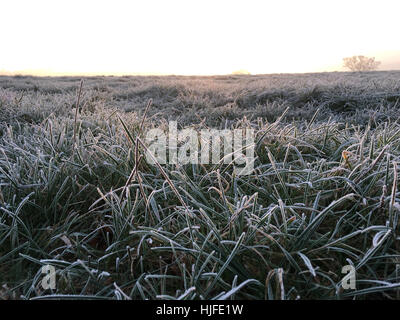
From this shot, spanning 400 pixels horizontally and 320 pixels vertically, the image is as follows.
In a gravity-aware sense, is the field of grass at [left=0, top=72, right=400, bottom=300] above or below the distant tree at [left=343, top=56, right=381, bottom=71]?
below

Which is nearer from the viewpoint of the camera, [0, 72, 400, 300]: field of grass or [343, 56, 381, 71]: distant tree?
[0, 72, 400, 300]: field of grass

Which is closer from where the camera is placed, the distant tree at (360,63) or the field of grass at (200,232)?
the field of grass at (200,232)

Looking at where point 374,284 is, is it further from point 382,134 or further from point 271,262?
point 382,134

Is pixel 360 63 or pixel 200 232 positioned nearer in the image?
pixel 200 232

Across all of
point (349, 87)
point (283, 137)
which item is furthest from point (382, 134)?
point (349, 87)

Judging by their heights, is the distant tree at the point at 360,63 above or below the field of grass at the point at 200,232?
above

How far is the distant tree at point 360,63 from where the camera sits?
116 feet

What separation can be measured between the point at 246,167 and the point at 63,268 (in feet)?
2.95

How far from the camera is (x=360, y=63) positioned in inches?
1395

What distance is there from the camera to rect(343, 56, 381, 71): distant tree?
1389 inches

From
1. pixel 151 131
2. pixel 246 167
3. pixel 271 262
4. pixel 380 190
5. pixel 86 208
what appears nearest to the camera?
pixel 271 262

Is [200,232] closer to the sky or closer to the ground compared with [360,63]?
closer to the ground

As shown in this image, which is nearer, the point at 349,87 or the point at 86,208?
the point at 86,208

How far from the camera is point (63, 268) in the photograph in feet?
3.32
